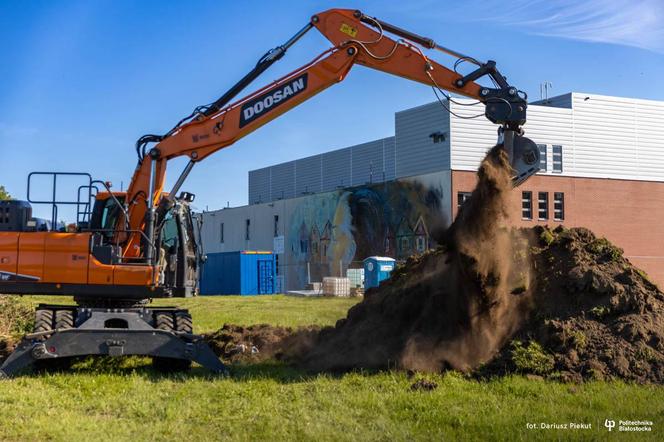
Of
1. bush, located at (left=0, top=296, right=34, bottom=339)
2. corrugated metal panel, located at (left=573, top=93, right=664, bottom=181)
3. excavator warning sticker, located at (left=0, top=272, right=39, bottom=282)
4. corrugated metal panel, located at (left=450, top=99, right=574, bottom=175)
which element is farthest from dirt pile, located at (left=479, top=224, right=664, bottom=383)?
corrugated metal panel, located at (left=573, top=93, right=664, bottom=181)

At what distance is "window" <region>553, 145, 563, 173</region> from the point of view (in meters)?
43.8

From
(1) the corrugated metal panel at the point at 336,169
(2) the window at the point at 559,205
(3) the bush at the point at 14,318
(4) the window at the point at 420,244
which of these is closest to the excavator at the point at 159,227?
(3) the bush at the point at 14,318

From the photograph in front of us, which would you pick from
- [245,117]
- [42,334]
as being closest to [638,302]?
[245,117]

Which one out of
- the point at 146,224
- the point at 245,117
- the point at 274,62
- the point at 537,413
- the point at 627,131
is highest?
the point at 627,131

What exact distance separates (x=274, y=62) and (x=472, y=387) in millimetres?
6843

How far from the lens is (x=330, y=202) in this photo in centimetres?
4731

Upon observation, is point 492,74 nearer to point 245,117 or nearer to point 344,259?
point 245,117

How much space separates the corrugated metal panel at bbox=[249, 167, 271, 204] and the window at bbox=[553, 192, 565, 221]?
98.6 feet

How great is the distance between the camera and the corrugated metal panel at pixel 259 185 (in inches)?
2630

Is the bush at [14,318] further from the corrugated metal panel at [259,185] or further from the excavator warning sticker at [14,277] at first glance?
the corrugated metal panel at [259,185]

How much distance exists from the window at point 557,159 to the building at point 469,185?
6cm

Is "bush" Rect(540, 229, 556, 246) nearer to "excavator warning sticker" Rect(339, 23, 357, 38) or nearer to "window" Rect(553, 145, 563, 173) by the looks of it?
"excavator warning sticker" Rect(339, 23, 357, 38)

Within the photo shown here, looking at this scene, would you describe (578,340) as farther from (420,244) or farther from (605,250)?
(420,244)

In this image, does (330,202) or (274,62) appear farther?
(330,202)
